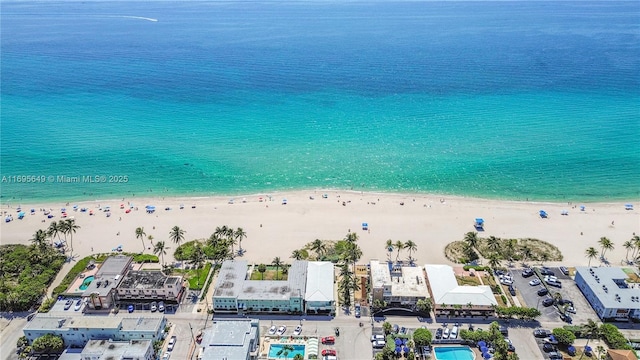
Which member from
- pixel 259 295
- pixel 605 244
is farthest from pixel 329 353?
pixel 605 244

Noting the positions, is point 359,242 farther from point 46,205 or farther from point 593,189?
point 46,205

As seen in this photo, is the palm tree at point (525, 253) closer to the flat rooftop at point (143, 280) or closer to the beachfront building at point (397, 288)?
the beachfront building at point (397, 288)

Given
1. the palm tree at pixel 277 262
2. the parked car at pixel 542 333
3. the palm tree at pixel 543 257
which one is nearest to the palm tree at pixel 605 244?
the palm tree at pixel 543 257

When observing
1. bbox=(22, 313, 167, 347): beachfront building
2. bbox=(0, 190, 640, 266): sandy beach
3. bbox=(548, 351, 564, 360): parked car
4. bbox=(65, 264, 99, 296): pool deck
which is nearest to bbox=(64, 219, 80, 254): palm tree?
bbox=(0, 190, 640, 266): sandy beach

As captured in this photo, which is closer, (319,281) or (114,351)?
(114,351)

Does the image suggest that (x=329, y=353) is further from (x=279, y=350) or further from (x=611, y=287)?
(x=611, y=287)

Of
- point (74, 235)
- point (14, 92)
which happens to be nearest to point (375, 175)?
point (74, 235)
